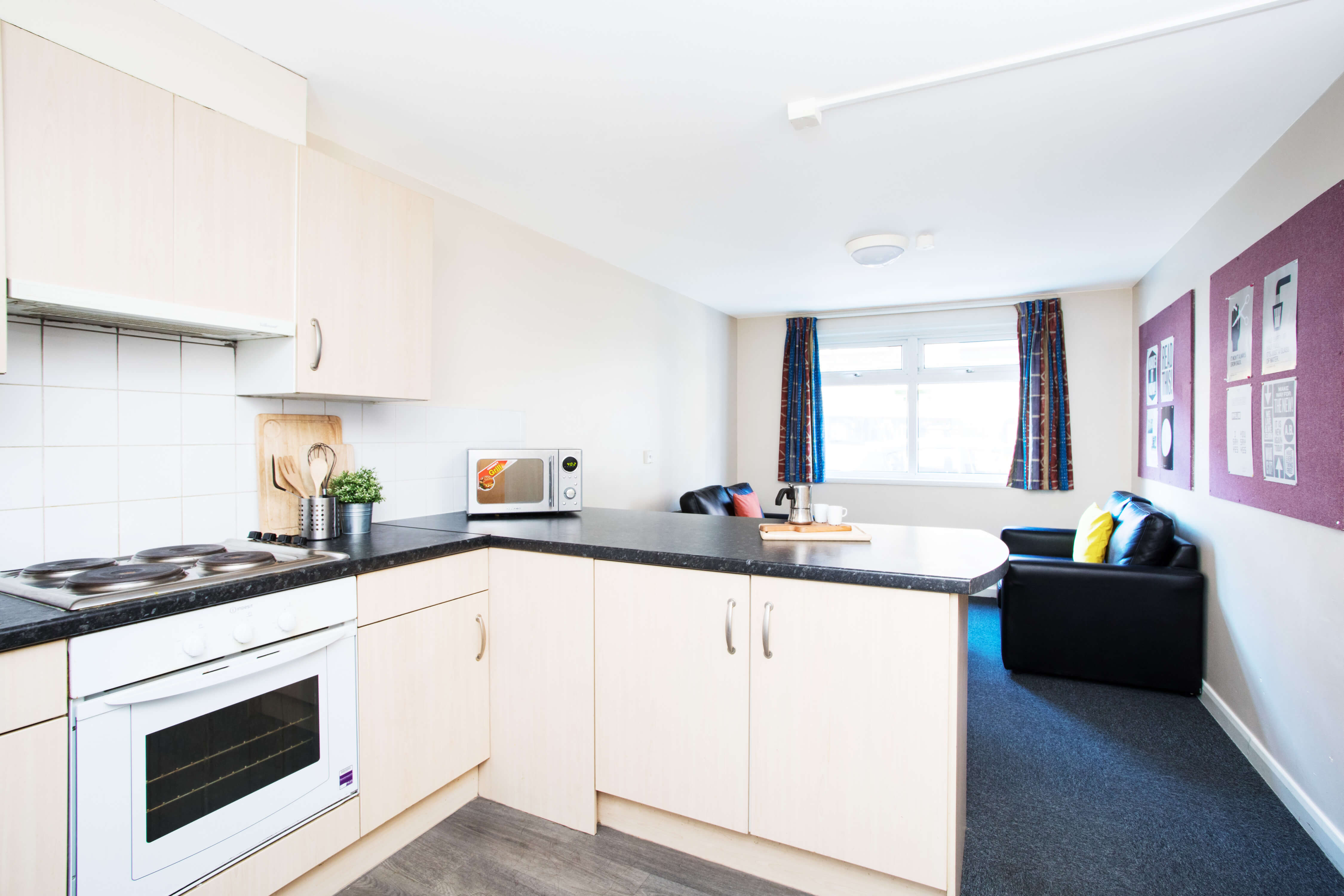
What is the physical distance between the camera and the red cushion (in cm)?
475

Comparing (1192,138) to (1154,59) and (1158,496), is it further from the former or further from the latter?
(1158,496)

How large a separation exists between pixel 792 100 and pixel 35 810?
97.6 inches

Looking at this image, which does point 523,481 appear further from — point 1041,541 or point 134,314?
point 1041,541

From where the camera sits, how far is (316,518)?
203 centimetres

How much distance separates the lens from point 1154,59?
178 centimetres

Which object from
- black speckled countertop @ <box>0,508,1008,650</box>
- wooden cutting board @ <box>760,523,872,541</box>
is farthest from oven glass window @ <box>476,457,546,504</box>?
wooden cutting board @ <box>760,523,872,541</box>

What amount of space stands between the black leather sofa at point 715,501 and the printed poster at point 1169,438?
2128 millimetres

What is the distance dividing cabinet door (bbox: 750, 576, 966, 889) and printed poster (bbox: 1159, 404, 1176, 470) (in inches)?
107

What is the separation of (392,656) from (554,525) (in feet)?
2.54

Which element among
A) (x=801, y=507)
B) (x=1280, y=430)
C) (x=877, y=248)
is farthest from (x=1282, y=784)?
(x=877, y=248)

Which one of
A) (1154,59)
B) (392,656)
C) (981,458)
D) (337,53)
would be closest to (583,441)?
(392,656)

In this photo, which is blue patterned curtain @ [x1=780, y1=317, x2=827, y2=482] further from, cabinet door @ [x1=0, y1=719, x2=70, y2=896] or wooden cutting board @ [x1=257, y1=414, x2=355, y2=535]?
cabinet door @ [x1=0, y1=719, x2=70, y2=896]

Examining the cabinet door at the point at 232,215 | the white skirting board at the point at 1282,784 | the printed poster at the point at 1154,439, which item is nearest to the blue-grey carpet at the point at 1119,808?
the white skirting board at the point at 1282,784

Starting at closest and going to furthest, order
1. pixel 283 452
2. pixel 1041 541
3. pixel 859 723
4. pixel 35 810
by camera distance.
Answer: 1. pixel 35 810
2. pixel 859 723
3. pixel 283 452
4. pixel 1041 541
